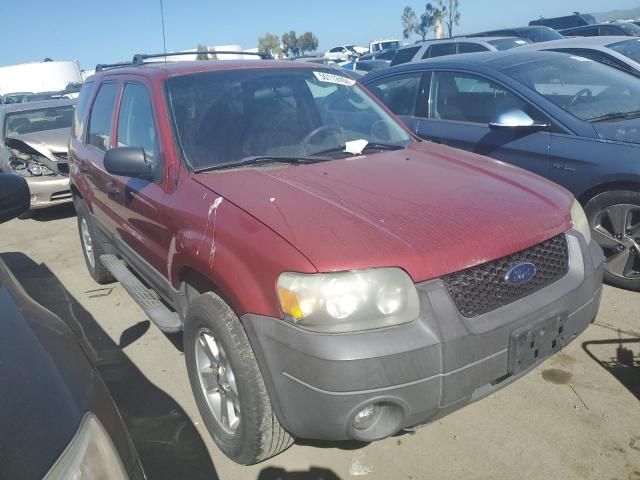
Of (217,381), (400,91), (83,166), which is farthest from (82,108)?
(217,381)

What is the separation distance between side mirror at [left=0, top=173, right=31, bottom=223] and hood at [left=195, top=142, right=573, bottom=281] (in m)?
0.78

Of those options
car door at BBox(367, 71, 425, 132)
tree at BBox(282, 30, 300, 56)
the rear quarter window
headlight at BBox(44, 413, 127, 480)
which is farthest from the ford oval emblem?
tree at BBox(282, 30, 300, 56)

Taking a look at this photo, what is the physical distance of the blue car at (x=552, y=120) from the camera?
11.6ft

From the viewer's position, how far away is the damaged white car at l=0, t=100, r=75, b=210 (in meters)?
6.68

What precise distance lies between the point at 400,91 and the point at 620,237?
2576mm

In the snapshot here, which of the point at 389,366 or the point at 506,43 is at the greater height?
the point at 506,43

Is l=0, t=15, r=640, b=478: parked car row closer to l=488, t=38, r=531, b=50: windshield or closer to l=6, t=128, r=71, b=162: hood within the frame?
l=6, t=128, r=71, b=162: hood

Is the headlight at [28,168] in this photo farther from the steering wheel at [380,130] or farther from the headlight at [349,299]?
the headlight at [349,299]

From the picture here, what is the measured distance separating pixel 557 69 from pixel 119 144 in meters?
3.71

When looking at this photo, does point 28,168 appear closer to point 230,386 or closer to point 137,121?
point 137,121

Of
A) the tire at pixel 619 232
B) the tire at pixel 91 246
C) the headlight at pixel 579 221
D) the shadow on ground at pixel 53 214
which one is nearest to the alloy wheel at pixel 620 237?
the tire at pixel 619 232

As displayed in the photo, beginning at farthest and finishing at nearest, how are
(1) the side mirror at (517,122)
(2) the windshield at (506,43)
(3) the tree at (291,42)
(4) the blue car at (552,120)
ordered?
1. (3) the tree at (291,42)
2. (2) the windshield at (506,43)
3. (1) the side mirror at (517,122)
4. (4) the blue car at (552,120)

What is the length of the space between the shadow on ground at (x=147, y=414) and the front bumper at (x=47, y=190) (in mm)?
3197

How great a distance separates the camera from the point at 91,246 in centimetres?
457
